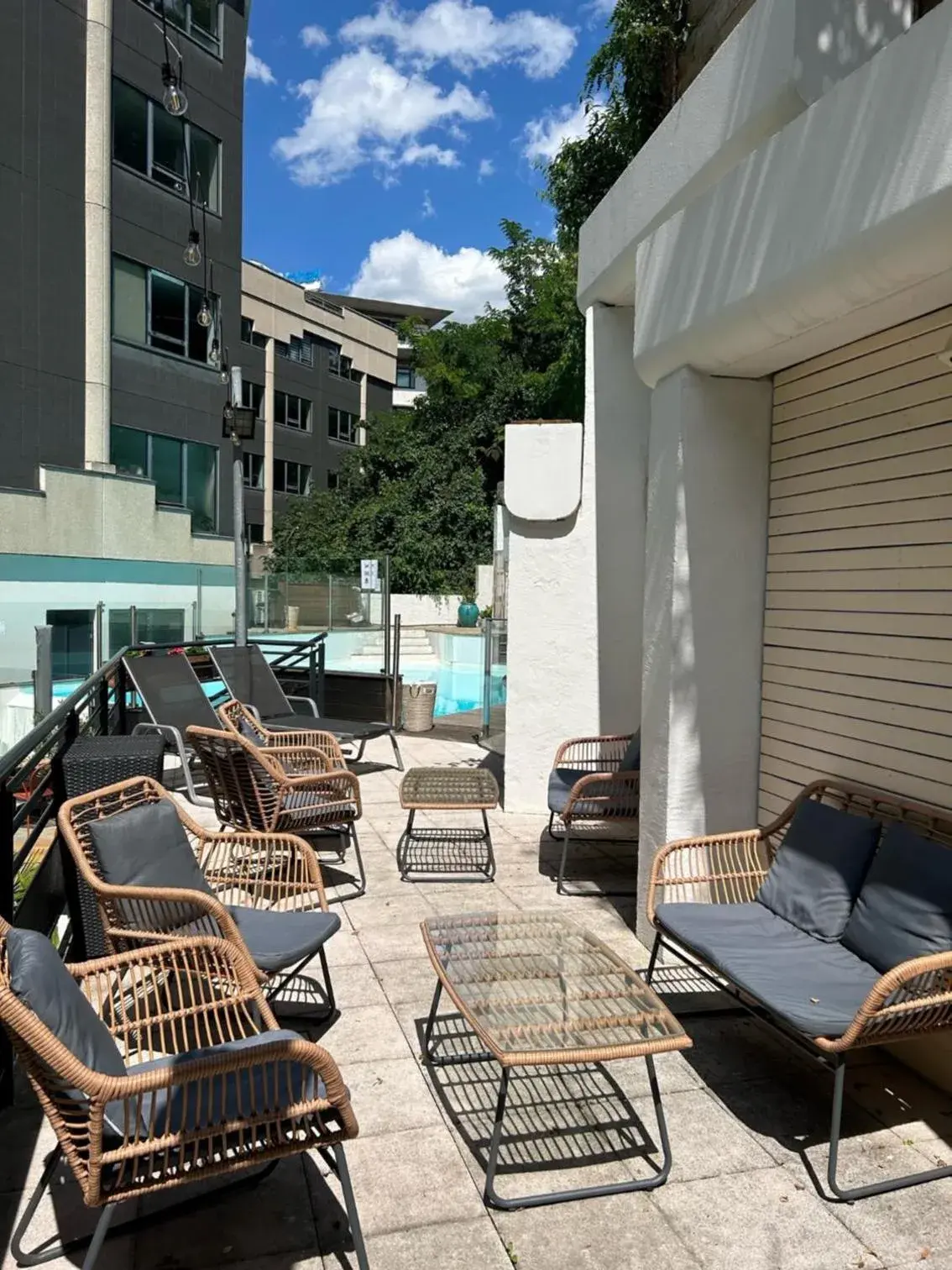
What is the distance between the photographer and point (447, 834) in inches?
241

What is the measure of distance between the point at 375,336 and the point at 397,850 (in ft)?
114

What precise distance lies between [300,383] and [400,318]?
12384 mm

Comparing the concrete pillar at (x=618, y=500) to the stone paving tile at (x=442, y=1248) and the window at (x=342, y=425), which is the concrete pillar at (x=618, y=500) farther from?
the window at (x=342, y=425)

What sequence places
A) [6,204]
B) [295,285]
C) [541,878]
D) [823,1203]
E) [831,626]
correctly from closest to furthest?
[823,1203] → [831,626] → [541,878] → [6,204] → [295,285]

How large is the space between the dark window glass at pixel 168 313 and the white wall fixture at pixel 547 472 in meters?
14.0

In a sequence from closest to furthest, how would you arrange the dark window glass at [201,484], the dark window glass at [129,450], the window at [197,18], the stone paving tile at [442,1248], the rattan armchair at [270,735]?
the stone paving tile at [442,1248] < the rattan armchair at [270,735] < the dark window glass at [129,450] < the window at [197,18] < the dark window glass at [201,484]

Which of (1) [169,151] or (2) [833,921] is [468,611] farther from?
(2) [833,921]

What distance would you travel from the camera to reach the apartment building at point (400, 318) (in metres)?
40.2

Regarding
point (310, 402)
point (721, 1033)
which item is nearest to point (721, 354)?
point (721, 1033)

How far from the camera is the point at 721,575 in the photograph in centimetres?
393

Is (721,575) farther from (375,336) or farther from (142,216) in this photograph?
(375,336)

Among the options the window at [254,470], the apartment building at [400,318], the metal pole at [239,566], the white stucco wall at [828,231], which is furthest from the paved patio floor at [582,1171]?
the apartment building at [400,318]

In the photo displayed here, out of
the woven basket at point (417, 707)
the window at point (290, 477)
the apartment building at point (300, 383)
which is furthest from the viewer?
the window at point (290, 477)

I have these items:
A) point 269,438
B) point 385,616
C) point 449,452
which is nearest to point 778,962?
point 385,616
